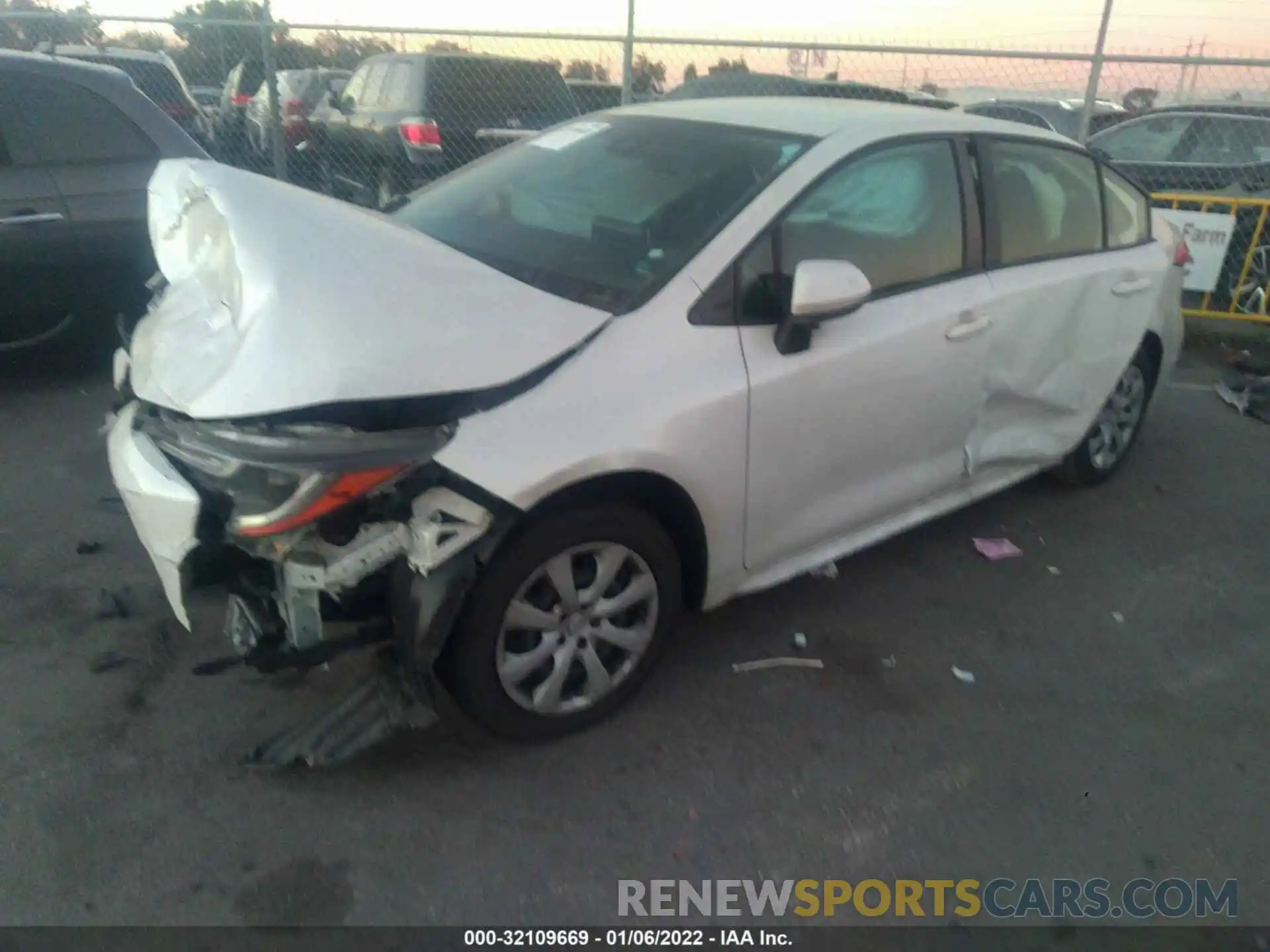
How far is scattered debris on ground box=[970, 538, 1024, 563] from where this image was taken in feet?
14.2

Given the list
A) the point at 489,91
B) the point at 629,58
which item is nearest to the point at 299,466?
the point at 629,58

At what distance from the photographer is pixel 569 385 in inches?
105

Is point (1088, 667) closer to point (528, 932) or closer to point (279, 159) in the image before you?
point (528, 932)

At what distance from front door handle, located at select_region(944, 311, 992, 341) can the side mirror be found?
27.7 inches

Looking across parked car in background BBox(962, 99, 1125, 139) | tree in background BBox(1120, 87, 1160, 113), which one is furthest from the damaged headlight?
parked car in background BBox(962, 99, 1125, 139)

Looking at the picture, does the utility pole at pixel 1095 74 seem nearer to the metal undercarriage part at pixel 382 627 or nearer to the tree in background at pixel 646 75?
the tree in background at pixel 646 75

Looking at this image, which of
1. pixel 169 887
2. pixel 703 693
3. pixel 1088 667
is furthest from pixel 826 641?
pixel 169 887

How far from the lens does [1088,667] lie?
11.6ft

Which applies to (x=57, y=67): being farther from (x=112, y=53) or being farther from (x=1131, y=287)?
(x=1131, y=287)

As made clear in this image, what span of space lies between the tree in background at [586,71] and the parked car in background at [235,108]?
2.94 meters

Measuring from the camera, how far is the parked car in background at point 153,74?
7.74 meters

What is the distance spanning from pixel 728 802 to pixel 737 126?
2.27m

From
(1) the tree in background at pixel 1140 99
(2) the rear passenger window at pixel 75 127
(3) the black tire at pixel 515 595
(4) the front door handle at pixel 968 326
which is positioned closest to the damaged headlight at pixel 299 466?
(3) the black tire at pixel 515 595

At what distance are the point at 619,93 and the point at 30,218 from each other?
517cm
